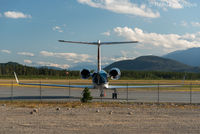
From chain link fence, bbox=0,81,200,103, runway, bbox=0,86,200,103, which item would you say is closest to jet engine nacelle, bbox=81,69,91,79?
chain link fence, bbox=0,81,200,103

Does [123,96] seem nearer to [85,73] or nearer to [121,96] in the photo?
[121,96]

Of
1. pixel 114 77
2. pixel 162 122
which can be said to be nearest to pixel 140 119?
pixel 162 122

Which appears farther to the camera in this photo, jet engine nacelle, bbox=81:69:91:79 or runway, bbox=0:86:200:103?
jet engine nacelle, bbox=81:69:91:79

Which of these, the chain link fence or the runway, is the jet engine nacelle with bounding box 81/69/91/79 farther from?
the runway

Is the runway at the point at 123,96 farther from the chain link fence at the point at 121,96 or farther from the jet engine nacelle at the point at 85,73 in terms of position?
the jet engine nacelle at the point at 85,73

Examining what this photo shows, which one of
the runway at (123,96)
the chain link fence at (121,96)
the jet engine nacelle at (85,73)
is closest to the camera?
the chain link fence at (121,96)

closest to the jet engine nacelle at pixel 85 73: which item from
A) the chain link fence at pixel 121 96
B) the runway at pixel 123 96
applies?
the chain link fence at pixel 121 96

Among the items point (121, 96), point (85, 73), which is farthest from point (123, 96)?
point (85, 73)

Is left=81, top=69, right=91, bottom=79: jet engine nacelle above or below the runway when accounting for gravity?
above

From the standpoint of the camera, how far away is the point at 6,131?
9.95m

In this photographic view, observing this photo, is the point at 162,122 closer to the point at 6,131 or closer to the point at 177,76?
the point at 6,131

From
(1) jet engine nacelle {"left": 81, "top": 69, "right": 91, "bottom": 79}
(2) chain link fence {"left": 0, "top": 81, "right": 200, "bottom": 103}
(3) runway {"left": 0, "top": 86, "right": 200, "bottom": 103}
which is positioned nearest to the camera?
(2) chain link fence {"left": 0, "top": 81, "right": 200, "bottom": 103}

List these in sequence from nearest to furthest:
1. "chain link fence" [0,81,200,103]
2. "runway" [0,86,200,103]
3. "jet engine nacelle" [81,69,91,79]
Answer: "chain link fence" [0,81,200,103] → "runway" [0,86,200,103] → "jet engine nacelle" [81,69,91,79]

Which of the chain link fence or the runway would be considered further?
the runway
